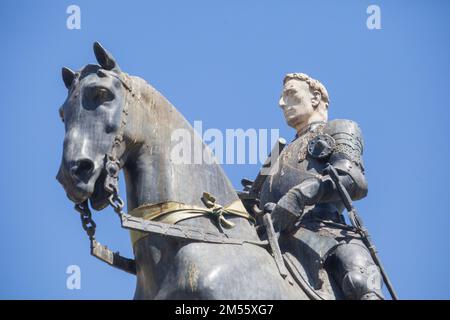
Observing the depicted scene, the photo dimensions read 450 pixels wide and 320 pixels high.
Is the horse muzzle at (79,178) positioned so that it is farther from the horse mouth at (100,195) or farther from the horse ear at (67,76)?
the horse ear at (67,76)

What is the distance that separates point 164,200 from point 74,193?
831 millimetres

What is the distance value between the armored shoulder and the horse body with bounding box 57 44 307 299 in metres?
1.64

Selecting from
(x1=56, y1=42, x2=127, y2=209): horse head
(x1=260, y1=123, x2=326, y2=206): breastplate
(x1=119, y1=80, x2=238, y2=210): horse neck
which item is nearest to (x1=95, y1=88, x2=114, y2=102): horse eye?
(x1=56, y1=42, x2=127, y2=209): horse head

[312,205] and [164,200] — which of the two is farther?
[312,205]

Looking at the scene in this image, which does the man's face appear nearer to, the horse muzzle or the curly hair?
the curly hair

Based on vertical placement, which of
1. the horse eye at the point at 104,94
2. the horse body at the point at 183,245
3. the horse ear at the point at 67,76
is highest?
the horse ear at the point at 67,76

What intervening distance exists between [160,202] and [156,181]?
0.66 feet

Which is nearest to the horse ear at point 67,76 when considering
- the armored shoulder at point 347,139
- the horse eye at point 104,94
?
the horse eye at point 104,94

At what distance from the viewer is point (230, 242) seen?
1241 cm

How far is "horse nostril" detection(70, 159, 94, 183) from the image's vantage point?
12.2 m

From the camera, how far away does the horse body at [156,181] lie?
39.6ft

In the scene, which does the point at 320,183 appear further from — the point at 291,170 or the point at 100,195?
the point at 100,195
